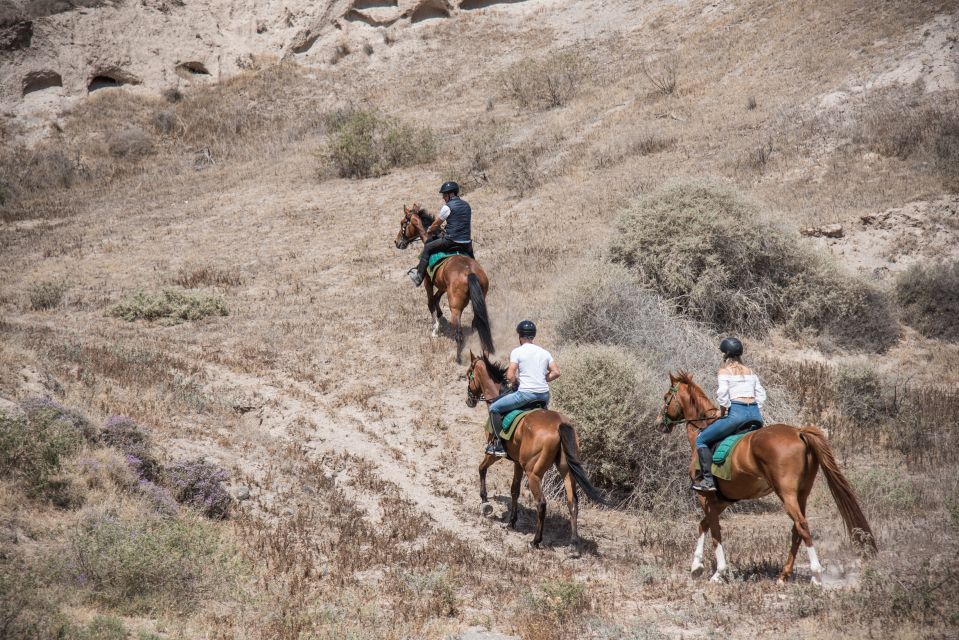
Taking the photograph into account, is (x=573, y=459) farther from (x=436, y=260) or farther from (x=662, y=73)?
(x=662, y=73)

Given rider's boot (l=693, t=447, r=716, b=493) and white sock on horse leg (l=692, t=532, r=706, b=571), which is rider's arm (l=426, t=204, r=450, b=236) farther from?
white sock on horse leg (l=692, t=532, r=706, b=571)

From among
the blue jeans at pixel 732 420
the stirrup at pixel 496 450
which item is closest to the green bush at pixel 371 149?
the stirrup at pixel 496 450

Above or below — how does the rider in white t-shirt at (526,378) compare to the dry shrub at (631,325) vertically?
above

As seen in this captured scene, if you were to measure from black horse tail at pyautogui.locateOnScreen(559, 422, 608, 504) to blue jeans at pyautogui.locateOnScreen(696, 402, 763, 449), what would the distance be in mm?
1416

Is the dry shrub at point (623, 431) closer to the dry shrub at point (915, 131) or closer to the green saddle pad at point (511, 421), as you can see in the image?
the green saddle pad at point (511, 421)

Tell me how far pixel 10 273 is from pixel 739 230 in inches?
750

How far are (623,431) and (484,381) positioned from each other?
2422 millimetres

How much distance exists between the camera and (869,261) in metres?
17.0

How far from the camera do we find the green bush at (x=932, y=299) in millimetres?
15523

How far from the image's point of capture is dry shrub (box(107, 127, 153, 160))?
33406mm

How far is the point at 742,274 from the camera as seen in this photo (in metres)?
15.9

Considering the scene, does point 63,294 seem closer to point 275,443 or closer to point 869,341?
point 275,443

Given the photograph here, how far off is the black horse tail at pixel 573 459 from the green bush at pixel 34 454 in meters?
5.39

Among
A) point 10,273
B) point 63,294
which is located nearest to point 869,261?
point 63,294
